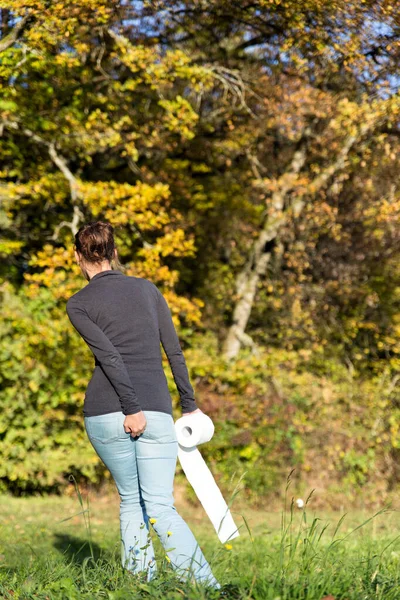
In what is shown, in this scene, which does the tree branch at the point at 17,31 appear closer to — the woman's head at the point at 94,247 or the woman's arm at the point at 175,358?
the woman's head at the point at 94,247

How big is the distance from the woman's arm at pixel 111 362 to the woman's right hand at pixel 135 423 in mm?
19

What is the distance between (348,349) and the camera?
13.6 meters

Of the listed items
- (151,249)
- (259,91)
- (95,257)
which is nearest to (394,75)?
(259,91)

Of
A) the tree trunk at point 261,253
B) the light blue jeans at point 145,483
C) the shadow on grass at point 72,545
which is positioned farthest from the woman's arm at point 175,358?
the tree trunk at point 261,253

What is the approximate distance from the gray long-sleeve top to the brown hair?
82 millimetres

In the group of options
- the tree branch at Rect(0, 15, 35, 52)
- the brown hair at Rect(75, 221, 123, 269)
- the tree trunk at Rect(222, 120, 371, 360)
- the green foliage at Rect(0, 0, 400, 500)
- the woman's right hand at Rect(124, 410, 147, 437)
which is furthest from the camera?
the tree trunk at Rect(222, 120, 371, 360)

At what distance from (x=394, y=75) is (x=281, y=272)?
473 centimetres

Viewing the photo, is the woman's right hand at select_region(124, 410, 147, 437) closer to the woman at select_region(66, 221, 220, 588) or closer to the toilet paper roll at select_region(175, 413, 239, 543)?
the woman at select_region(66, 221, 220, 588)

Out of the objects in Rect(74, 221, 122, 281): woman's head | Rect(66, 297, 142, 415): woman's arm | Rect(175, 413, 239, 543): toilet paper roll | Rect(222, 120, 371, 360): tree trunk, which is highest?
Rect(74, 221, 122, 281): woman's head

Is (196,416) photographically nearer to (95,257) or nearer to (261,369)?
(95,257)

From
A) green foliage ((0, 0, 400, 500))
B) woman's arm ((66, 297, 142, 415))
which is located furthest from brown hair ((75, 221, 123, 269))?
green foliage ((0, 0, 400, 500))

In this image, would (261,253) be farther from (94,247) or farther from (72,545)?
(94,247)

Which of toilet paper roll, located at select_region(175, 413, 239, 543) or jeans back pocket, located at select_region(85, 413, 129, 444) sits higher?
jeans back pocket, located at select_region(85, 413, 129, 444)

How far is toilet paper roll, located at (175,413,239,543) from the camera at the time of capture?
333 centimetres
